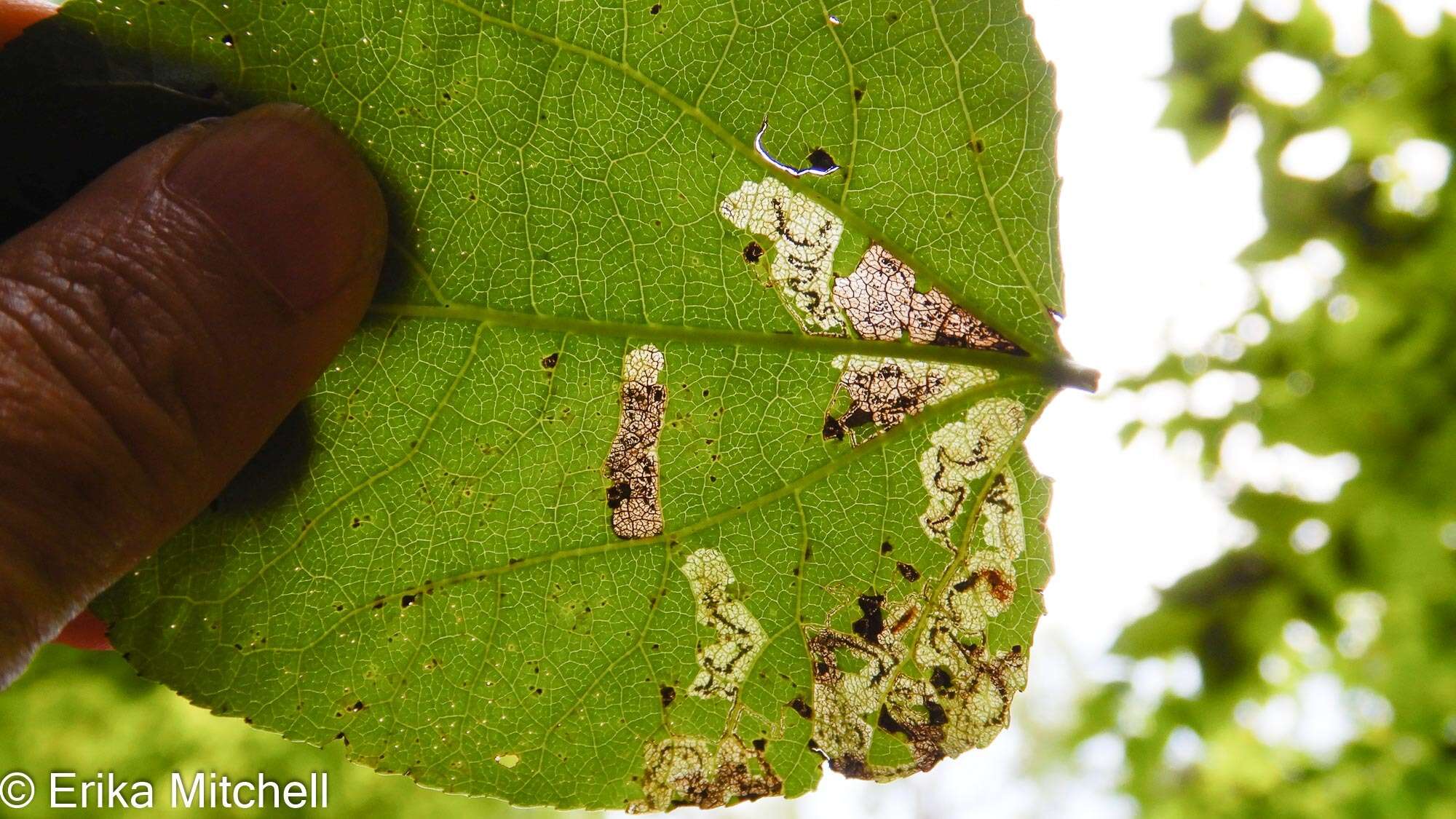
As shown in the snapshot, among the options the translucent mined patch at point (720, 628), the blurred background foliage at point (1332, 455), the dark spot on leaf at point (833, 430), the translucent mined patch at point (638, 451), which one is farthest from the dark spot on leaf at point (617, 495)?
the blurred background foliage at point (1332, 455)

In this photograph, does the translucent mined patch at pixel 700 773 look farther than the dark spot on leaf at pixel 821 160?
Yes

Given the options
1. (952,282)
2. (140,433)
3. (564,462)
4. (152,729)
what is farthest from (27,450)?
(152,729)

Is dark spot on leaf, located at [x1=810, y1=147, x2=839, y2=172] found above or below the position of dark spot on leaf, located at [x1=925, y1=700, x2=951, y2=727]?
above

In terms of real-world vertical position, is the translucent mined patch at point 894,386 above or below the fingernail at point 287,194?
below

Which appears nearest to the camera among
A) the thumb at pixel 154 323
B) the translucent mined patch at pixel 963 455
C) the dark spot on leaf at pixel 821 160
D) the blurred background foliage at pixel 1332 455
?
the thumb at pixel 154 323

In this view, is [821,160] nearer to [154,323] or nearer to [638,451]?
[638,451]

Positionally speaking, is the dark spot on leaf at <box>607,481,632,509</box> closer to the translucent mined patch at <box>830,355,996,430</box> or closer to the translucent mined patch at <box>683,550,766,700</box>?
the translucent mined patch at <box>683,550,766,700</box>

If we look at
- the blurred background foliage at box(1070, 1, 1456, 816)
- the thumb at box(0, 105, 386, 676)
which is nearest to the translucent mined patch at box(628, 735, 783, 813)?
the thumb at box(0, 105, 386, 676)

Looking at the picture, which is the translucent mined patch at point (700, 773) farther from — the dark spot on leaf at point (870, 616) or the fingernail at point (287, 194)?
the fingernail at point (287, 194)
